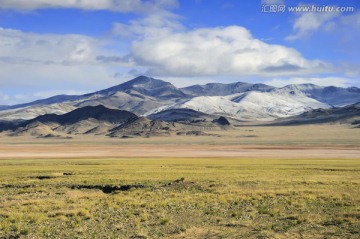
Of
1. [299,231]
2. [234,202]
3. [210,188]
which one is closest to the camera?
[299,231]

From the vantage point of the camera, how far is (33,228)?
2514 cm

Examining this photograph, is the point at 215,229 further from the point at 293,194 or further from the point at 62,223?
the point at 293,194

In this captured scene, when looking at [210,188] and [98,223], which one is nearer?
[98,223]

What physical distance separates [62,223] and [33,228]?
1.88 meters

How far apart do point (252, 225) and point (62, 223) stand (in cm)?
1115

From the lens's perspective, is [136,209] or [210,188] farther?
[210,188]

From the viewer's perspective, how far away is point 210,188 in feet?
135

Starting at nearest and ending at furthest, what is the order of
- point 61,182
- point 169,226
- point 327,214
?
point 169,226, point 327,214, point 61,182

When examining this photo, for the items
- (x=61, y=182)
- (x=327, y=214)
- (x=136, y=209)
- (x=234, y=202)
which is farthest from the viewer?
(x=61, y=182)

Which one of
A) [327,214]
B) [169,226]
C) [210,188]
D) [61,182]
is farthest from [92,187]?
[327,214]

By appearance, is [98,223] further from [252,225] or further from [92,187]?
[92,187]

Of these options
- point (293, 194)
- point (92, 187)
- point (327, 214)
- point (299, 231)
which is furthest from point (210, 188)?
point (299, 231)

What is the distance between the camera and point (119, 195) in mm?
37469

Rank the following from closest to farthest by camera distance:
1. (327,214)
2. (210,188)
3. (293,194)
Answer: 1. (327,214)
2. (293,194)
3. (210,188)
